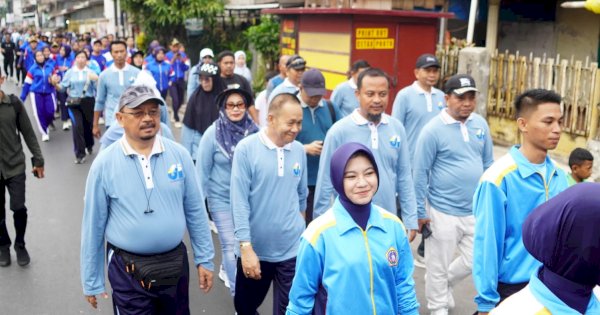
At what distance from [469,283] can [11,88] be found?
2337cm

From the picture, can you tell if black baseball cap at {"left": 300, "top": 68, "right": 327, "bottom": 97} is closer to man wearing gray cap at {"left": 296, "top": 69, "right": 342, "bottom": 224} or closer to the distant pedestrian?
man wearing gray cap at {"left": 296, "top": 69, "right": 342, "bottom": 224}

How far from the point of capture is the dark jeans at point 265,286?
15.5 ft

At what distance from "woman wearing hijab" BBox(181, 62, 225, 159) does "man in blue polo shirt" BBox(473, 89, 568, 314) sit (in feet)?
14.0

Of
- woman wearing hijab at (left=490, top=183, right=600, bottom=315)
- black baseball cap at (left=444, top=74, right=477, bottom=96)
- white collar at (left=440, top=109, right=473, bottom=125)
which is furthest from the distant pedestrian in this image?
woman wearing hijab at (left=490, top=183, right=600, bottom=315)

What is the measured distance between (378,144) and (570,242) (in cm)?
311

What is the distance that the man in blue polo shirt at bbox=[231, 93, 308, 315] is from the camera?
4.70m

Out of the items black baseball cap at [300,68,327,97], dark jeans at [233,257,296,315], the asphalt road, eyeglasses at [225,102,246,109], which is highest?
black baseball cap at [300,68,327,97]

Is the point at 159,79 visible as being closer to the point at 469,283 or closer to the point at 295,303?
the point at 469,283

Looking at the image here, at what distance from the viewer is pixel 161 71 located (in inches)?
633

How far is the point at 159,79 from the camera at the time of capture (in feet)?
52.6

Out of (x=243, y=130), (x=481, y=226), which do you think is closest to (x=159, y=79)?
A: (x=243, y=130)

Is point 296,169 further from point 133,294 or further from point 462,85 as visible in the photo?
point 462,85

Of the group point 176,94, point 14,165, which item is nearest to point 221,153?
point 14,165

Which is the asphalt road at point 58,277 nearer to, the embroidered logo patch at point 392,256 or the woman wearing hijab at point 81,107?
the woman wearing hijab at point 81,107
